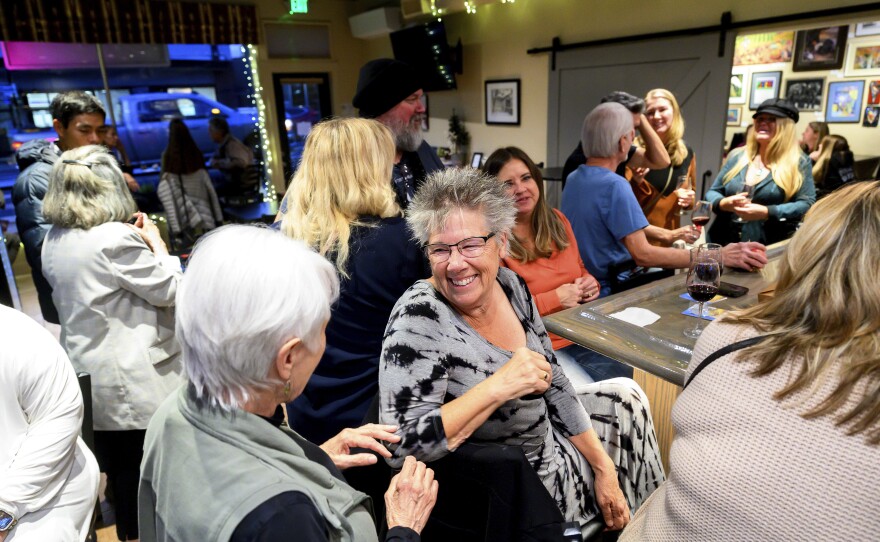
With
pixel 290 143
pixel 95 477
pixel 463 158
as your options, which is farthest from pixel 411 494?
pixel 290 143

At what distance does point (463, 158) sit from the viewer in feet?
22.2

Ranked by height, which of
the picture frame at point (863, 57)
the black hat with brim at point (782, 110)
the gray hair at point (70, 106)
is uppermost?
the picture frame at point (863, 57)

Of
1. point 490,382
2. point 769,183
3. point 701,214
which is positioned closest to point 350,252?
point 490,382

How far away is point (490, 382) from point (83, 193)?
156 cm

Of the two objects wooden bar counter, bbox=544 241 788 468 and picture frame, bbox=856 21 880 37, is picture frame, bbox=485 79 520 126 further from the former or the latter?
wooden bar counter, bbox=544 241 788 468

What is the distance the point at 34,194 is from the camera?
8.36ft

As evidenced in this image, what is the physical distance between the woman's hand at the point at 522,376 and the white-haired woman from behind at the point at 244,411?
1.57ft

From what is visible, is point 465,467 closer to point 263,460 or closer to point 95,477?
point 263,460

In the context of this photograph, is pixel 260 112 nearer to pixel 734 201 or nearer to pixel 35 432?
pixel 734 201

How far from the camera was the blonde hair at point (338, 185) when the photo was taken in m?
1.60

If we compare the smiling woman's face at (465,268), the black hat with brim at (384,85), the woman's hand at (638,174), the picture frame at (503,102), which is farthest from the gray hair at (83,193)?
the picture frame at (503,102)

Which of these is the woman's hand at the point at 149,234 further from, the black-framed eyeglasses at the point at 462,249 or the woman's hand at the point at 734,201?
the woman's hand at the point at 734,201

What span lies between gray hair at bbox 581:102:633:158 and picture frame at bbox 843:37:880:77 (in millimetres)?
3896

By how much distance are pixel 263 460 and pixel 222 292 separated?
10.1 inches
